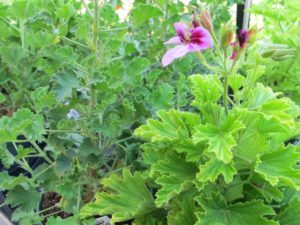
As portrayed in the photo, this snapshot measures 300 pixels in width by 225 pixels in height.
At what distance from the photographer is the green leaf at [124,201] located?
798mm

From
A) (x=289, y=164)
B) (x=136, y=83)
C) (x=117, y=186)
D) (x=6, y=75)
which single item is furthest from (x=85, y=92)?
(x=289, y=164)

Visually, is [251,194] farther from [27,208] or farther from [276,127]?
[27,208]

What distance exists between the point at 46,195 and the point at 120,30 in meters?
0.50

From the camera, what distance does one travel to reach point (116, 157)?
102 cm

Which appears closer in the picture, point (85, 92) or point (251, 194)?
point (251, 194)

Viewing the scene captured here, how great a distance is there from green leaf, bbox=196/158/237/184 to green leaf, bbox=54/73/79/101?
31 cm

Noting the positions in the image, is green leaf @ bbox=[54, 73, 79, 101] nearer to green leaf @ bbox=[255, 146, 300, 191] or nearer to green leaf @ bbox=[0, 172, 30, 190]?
green leaf @ bbox=[0, 172, 30, 190]

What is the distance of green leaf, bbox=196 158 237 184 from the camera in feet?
2.16

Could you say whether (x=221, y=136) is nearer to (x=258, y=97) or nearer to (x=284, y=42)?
(x=258, y=97)

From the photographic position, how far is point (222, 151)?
0.64 m

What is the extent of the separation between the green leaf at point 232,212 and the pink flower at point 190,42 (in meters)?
0.24

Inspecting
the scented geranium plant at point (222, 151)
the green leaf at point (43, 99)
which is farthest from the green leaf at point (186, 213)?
the green leaf at point (43, 99)

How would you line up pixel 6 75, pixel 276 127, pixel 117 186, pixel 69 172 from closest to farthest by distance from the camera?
pixel 276 127
pixel 117 186
pixel 69 172
pixel 6 75

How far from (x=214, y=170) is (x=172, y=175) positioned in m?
0.08
